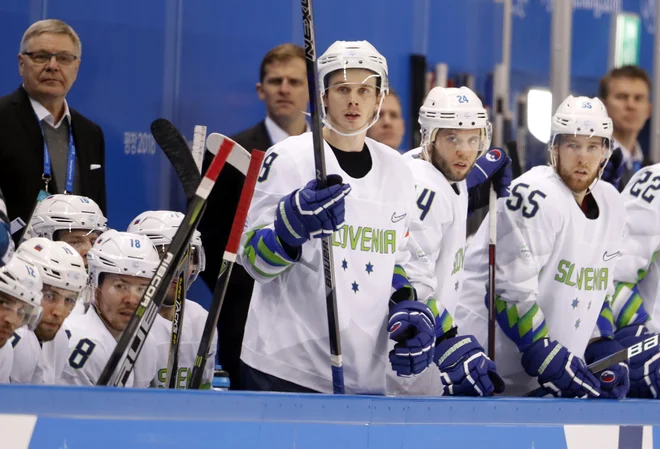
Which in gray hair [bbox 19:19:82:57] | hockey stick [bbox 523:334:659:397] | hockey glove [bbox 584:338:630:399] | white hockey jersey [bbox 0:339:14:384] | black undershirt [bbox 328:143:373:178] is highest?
gray hair [bbox 19:19:82:57]

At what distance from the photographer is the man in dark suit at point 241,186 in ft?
15.5

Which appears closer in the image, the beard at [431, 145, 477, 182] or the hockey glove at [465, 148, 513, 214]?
the beard at [431, 145, 477, 182]

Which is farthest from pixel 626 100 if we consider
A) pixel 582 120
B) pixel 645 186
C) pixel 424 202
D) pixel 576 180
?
pixel 424 202

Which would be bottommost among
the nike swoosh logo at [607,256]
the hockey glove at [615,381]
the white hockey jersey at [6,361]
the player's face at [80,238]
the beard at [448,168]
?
the hockey glove at [615,381]

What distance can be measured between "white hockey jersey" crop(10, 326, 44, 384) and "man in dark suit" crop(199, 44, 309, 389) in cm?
97

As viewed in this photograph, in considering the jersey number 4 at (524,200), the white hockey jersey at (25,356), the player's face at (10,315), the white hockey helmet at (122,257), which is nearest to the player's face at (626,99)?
the jersey number 4 at (524,200)

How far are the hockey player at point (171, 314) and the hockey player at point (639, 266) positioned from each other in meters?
1.49

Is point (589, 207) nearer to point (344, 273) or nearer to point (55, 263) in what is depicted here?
point (344, 273)

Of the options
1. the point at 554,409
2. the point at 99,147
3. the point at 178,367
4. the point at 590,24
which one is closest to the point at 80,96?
the point at 99,147

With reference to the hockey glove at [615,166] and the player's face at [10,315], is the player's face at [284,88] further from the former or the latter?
the player's face at [10,315]

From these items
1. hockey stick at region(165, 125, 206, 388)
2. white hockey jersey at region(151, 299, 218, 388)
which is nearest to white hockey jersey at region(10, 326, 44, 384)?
Answer: hockey stick at region(165, 125, 206, 388)

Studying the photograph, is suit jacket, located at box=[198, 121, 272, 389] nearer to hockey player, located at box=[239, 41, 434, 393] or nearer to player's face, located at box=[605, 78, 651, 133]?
hockey player, located at box=[239, 41, 434, 393]

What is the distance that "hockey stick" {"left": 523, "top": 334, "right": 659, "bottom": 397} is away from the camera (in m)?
4.21

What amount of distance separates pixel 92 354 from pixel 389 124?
1.98 metres
